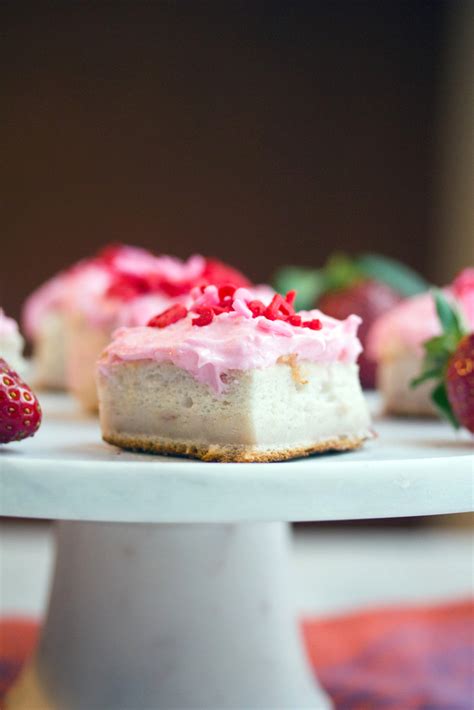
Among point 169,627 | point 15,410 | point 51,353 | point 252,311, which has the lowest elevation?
point 169,627

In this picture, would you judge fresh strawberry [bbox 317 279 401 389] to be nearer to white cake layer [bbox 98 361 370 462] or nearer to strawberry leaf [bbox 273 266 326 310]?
strawberry leaf [bbox 273 266 326 310]

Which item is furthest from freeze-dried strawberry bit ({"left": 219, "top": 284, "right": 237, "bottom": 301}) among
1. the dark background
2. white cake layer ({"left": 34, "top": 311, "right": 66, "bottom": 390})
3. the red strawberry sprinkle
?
the dark background

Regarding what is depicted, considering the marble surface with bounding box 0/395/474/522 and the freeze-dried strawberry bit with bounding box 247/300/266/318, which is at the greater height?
the freeze-dried strawberry bit with bounding box 247/300/266/318

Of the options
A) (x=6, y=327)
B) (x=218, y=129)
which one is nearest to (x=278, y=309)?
(x=6, y=327)

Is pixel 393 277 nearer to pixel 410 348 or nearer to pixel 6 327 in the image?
pixel 410 348

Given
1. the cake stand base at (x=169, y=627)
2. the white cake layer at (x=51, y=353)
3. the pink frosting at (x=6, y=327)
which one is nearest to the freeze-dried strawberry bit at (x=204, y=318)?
the pink frosting at (x=6, y=327)

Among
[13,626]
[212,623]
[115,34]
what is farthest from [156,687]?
[115,34]
